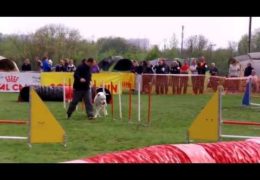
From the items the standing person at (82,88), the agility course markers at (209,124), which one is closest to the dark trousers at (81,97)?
the standing person at (82,88)

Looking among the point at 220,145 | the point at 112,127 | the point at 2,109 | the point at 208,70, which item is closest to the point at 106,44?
the point at 208,70

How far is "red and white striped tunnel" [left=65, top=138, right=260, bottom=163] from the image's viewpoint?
132 inches

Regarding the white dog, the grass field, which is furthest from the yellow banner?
the white dog

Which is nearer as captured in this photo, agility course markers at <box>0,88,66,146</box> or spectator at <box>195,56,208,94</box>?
agility course markers at <box>0,88,66,146</box>

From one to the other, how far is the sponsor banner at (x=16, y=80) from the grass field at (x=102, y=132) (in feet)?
20.5

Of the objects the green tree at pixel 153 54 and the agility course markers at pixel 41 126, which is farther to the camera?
the green tree at pixel 153 54

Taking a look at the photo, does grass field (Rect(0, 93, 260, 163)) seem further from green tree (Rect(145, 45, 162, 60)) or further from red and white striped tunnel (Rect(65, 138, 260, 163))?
green tree (Rect(145, 45, 162, 60))

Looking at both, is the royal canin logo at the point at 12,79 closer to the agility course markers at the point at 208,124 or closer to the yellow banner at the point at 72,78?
the yellow banner at the point at 72,78

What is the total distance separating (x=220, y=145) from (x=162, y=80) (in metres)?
20.9

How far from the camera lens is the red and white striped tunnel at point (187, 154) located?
3.35 meters

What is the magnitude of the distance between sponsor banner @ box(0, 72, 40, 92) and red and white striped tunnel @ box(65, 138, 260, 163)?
19242 millimetres

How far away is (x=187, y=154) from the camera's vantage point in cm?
364

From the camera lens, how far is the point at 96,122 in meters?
12.1
